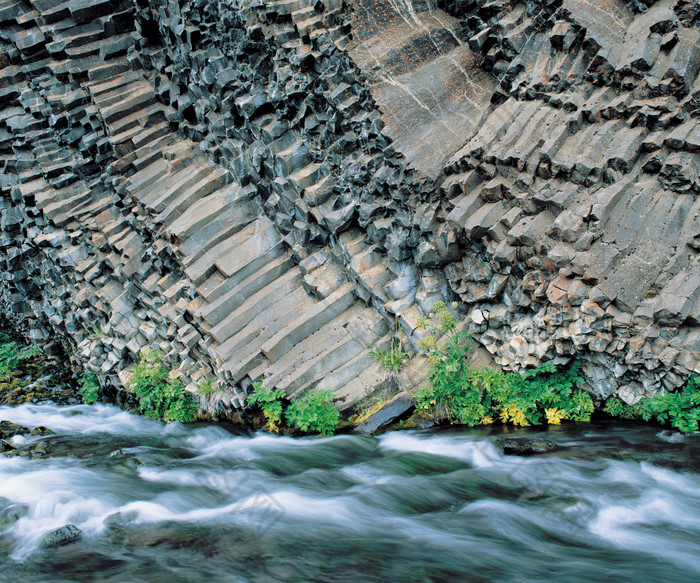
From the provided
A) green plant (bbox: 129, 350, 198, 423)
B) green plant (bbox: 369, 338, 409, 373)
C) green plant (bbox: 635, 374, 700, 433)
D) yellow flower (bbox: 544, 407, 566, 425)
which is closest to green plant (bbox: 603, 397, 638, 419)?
green plant (bbox: 635, 374, 700, 433)

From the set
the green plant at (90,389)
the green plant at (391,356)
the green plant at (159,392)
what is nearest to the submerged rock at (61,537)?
the green plant at (159,392)

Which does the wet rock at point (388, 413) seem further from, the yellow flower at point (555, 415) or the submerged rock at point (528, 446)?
the yellow flower at point (555, 415)

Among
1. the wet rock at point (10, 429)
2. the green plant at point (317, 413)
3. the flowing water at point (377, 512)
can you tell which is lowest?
the flowing water at point (377, 512)

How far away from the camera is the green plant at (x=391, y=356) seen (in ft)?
30.2

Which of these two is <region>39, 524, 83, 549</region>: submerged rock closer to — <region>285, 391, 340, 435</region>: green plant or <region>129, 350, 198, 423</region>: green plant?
<region>285, 391, 340, 435</region>: green plant

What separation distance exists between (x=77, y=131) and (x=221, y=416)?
825 centimetres

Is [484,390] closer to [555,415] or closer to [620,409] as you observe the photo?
[555,415]

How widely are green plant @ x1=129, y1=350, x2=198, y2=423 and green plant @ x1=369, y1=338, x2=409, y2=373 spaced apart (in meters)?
4.07

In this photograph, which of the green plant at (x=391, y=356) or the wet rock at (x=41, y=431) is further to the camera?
the wet rock at (x=41, y=431)

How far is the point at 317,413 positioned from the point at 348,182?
4050 millimetres

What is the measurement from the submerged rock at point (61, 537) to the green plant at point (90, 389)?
7.34 m

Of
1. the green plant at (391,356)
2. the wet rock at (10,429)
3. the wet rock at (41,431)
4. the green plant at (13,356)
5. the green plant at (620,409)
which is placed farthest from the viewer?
the green plant at (13,356)

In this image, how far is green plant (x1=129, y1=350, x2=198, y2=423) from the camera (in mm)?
11125

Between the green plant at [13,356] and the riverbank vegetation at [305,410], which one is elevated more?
the green plant at [13,356]
